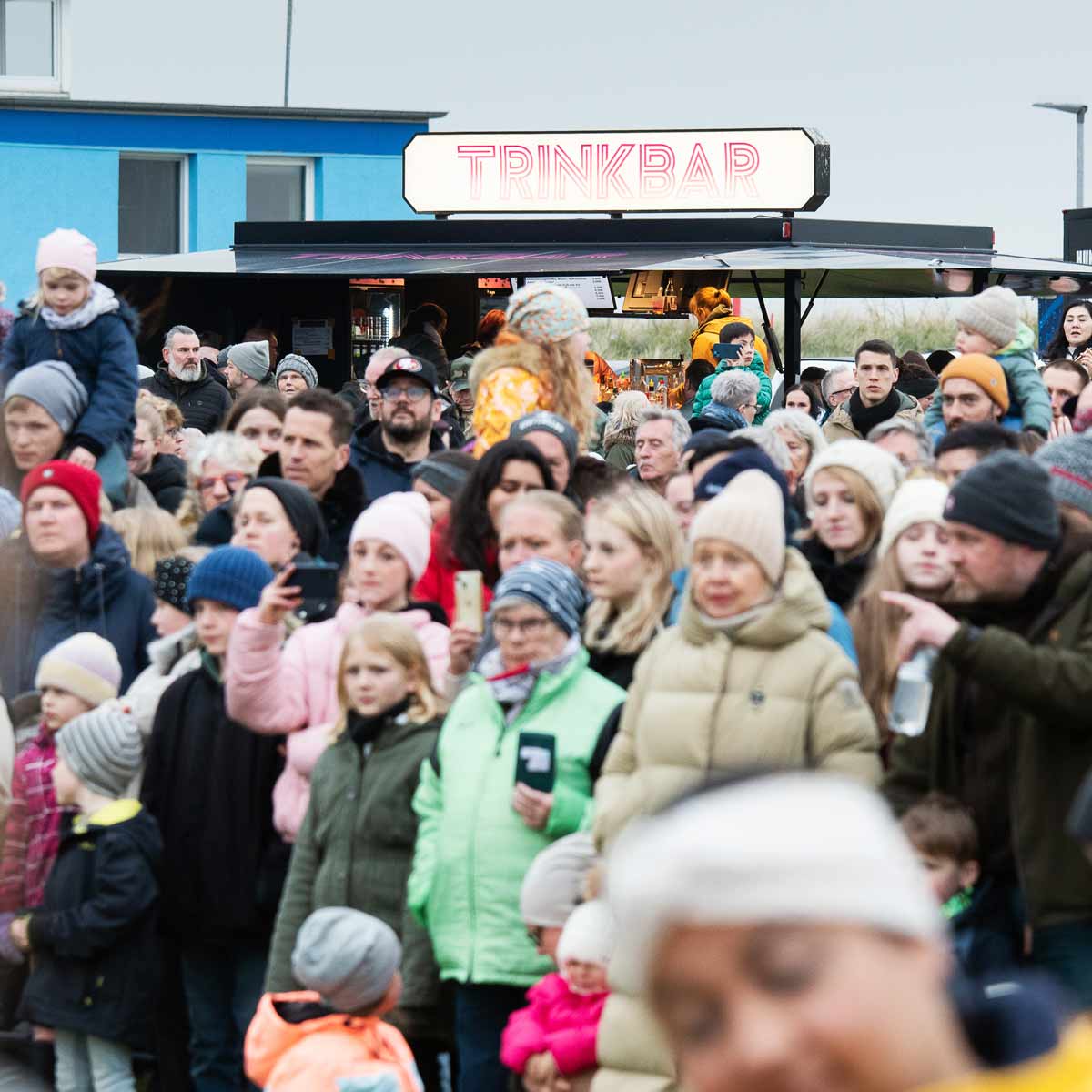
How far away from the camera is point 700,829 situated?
1442mm

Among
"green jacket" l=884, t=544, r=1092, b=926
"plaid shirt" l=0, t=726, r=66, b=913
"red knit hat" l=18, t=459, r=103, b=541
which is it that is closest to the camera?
"green jacket" l=884, t=544, r=1092, b=926

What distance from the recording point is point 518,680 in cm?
515

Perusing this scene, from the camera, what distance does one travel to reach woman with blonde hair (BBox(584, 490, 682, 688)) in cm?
538

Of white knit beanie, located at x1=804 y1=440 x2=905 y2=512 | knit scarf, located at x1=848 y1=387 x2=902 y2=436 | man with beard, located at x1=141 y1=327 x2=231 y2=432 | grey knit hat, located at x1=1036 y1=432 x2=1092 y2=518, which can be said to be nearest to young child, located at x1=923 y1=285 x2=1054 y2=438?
knit scarf, located at x1=848 y1=387 x2=902 y2=436

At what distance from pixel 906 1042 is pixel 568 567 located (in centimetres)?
424

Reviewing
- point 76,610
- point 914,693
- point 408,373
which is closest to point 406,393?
point 408,373

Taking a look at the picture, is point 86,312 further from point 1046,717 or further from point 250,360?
point 250,360

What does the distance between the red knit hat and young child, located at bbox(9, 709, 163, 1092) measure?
1.20 m

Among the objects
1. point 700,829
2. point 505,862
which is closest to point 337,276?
point 505,862

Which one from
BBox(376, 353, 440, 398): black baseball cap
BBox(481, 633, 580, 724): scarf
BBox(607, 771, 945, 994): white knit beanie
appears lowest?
BBox(481, 633, 580, 724): scarf

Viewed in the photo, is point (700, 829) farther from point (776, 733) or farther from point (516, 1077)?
point (516, 1077)

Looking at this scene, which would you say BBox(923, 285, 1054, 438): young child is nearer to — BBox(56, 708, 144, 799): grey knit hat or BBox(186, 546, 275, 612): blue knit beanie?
BBox(186, 546, 275, 612): blue knit beanie

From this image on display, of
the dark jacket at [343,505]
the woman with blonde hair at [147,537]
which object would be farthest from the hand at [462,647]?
the woman with blonde hair at [147,537]

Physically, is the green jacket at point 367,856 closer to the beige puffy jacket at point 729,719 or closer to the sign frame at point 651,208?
the beige puffy jacket at point 729,719
